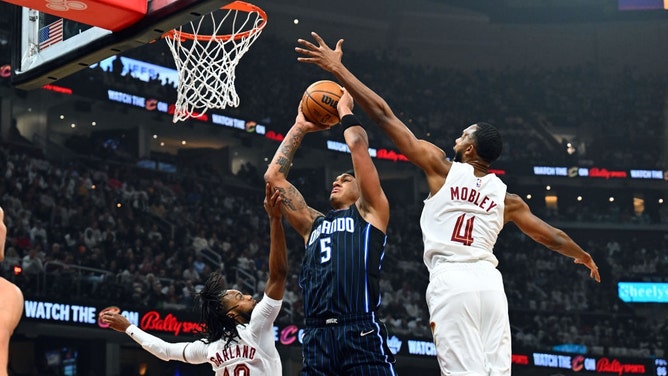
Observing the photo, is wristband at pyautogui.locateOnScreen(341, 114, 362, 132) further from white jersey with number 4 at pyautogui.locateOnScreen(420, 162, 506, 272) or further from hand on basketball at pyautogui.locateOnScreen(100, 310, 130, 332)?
hand on basketball at pyautogui.locateOnScreen(100, 310, 130, 332)

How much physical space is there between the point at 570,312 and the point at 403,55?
12182 millimetres

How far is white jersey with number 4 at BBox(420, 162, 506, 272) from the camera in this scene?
540cm

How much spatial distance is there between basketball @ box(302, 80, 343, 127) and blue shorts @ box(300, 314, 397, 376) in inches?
52.8

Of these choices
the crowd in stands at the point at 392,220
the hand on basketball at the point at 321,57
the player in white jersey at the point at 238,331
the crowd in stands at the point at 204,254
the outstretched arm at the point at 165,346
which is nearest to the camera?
the hand on basketball at the point at 321,57

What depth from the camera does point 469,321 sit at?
516 centimetres

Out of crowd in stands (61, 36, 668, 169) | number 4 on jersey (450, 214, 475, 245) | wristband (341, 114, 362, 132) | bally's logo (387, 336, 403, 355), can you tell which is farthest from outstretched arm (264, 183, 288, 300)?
crowd in stands (61, 36, 668, 169)

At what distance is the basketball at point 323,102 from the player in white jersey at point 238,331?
2.48 feet

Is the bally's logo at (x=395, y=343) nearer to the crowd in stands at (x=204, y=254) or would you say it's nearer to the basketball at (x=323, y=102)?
the crowd in stands at (x=204, y=254)

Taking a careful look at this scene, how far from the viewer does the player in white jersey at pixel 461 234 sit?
514 cm

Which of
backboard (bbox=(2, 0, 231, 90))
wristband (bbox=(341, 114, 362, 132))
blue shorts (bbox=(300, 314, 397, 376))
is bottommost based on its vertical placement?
blue shorts (bbox=(300, 314, 397, 376))

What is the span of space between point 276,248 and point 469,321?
4.46 ft

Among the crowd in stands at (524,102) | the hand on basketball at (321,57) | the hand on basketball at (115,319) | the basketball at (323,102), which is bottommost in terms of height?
the hand on basketball at (115,319)

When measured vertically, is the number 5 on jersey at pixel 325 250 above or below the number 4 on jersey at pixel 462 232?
below

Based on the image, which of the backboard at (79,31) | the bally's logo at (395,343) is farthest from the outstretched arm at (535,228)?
the bally's logo at (395,343)
